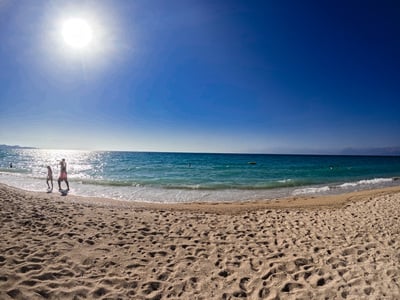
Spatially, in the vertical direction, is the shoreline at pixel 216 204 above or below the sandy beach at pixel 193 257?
below

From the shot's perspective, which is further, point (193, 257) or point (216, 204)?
point (216, 204)

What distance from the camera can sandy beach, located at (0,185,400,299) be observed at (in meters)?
4.12

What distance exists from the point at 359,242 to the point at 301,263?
2315 mm

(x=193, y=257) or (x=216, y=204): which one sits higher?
(x=193, y=257)

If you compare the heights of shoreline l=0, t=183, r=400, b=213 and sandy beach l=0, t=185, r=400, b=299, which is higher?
sandy beach l=0, t=185, r=400, b=299

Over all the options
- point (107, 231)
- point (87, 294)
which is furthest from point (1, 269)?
point (107, 231)

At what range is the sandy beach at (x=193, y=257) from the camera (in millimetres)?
4121

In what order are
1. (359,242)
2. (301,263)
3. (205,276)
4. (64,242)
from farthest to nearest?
1. (359,242)
2. (64,242)
3. (301,263)
4. (205,276)

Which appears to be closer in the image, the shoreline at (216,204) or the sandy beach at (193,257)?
the sandy beach at (193,257)

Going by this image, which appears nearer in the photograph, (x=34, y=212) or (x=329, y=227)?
(x=329, y=227)

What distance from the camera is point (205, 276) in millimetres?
4621

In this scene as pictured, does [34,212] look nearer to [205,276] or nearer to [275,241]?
[205,276]

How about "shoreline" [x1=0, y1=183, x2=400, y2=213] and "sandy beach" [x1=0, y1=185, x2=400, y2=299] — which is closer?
"sandy beach" [x1=0, y1=185, x2=400, y2=299]

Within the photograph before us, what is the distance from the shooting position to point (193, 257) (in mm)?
5367
